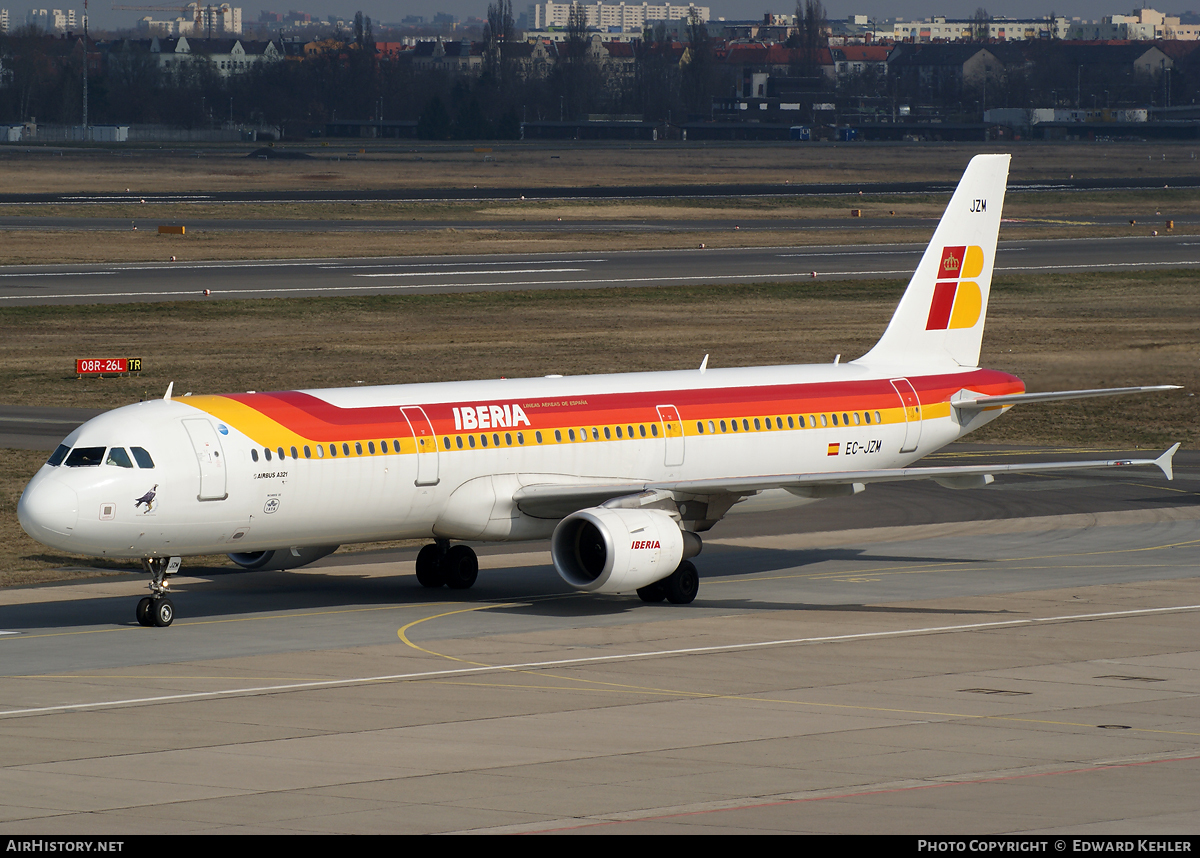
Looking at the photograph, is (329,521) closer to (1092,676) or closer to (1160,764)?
(1092,676)

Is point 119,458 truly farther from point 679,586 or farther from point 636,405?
point 679,586

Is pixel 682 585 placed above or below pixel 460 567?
above

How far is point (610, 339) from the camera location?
7925cm

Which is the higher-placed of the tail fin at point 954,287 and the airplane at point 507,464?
the tail fin at point 954,287

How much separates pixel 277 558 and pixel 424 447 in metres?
5.07

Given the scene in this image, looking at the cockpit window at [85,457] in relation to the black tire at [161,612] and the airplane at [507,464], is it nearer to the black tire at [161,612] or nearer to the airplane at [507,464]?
the airplane at [507,464]

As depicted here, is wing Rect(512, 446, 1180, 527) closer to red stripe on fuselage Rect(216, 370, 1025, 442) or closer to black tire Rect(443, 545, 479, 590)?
red stripe on fuselage Rect(216, 370, 1025, 442)

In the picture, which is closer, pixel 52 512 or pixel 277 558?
pixel 52 512

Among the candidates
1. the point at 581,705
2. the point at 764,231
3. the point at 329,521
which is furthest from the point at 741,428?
the point at 764,231

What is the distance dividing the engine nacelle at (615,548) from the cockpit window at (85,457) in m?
8.95

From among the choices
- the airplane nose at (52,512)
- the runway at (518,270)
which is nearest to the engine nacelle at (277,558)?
the airplane nose at (52,512)

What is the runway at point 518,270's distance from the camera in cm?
9569

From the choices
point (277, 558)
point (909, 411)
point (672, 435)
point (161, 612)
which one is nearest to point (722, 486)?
point (672, 435)

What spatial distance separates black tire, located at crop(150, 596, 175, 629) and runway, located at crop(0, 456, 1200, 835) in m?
0.29
